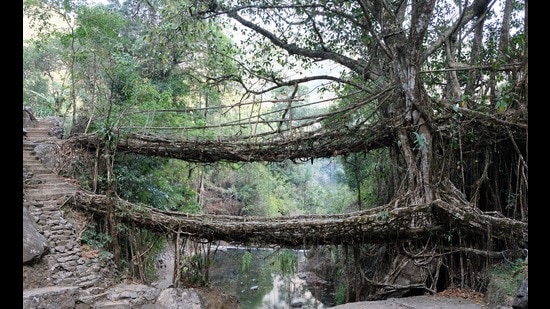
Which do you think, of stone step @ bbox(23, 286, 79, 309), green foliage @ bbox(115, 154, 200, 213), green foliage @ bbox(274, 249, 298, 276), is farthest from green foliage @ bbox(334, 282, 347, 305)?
stone step @ bbox(23, 286, 79, 309)

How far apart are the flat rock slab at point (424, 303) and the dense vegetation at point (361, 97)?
46 centimetres

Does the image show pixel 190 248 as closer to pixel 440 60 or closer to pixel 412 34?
pixel 412 34

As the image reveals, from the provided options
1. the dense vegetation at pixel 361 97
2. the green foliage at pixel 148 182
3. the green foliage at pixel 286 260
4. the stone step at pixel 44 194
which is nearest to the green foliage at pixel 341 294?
the dense vegetation at pixel 361 97

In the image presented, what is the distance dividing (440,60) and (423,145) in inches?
111

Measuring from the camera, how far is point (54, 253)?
20.1 feet

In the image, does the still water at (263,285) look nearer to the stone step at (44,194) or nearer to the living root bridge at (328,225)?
the living root bridge at (328,225)

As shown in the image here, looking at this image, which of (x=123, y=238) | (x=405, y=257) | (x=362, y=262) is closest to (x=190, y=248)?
(x=123, y=238)

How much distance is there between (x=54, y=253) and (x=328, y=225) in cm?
444

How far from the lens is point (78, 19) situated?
8734 mm

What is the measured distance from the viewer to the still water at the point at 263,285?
9.05 metres

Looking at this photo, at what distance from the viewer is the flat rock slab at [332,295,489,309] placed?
4.16m

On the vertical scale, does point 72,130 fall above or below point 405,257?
above

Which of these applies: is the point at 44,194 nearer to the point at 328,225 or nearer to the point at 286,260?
the point at 286,260

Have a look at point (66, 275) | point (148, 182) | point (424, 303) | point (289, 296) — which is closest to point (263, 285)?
point (289, 296)
